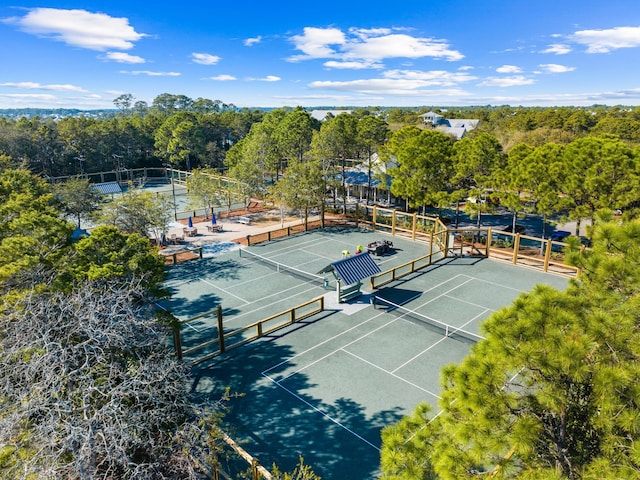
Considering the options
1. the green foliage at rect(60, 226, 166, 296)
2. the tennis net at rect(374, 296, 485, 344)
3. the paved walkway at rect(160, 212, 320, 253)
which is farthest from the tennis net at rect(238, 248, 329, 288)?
the green foliage at rect(60, 226, 166, 296)

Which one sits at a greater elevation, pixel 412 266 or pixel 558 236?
pixel 558 236

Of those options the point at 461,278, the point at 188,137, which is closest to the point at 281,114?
the point at 188,137

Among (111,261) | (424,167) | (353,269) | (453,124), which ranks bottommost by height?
(353,269)

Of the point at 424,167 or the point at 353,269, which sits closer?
the point at 353,269

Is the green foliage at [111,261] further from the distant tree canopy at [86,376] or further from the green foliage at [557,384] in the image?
the green foliage at [557,384]

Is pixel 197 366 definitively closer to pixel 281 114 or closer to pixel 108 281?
pixel 108 281

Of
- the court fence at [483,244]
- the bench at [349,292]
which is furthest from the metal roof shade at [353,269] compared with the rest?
the court fence at [483,244]

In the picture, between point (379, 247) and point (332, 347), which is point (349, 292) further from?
point (379, 247)

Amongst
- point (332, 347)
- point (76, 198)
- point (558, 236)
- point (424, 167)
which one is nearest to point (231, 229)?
point (76, 198)
